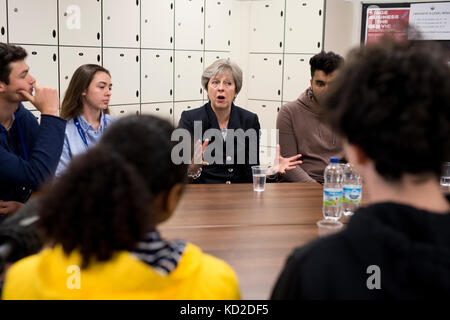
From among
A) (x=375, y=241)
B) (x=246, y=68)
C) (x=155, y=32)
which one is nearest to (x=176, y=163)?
(x=375, y=241)

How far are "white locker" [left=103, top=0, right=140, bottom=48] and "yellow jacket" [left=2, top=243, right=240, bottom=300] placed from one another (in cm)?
388

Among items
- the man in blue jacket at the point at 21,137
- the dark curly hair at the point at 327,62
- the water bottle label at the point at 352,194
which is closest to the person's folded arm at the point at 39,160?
the man in blue jacket at the point at 21,137

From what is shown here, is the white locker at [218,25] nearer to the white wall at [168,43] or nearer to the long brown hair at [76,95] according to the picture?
the white wall at [168,43]

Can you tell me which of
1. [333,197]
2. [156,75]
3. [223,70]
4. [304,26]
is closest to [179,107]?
[156,75]

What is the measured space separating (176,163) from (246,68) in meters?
5.32

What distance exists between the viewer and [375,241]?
79cm

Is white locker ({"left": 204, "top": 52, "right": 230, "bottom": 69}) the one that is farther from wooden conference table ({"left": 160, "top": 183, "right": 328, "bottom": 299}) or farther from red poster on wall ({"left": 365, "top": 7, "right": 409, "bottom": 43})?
wooden conference table ({"left": 160, "top": 183, "right": 328, "bottom": 299})

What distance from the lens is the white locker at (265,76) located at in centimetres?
593

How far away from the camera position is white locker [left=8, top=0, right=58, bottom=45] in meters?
3.77

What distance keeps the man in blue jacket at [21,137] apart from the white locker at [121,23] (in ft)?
7.44

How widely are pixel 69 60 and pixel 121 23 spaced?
0.73 meters

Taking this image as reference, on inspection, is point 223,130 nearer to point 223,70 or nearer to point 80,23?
point 223,70

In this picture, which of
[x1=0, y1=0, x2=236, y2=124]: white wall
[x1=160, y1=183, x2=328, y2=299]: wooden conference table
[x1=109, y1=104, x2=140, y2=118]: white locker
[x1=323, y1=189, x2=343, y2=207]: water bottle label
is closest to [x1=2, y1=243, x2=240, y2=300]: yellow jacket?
[x1=160, y1=183, x2=328, y2=299]: wooden conference table
